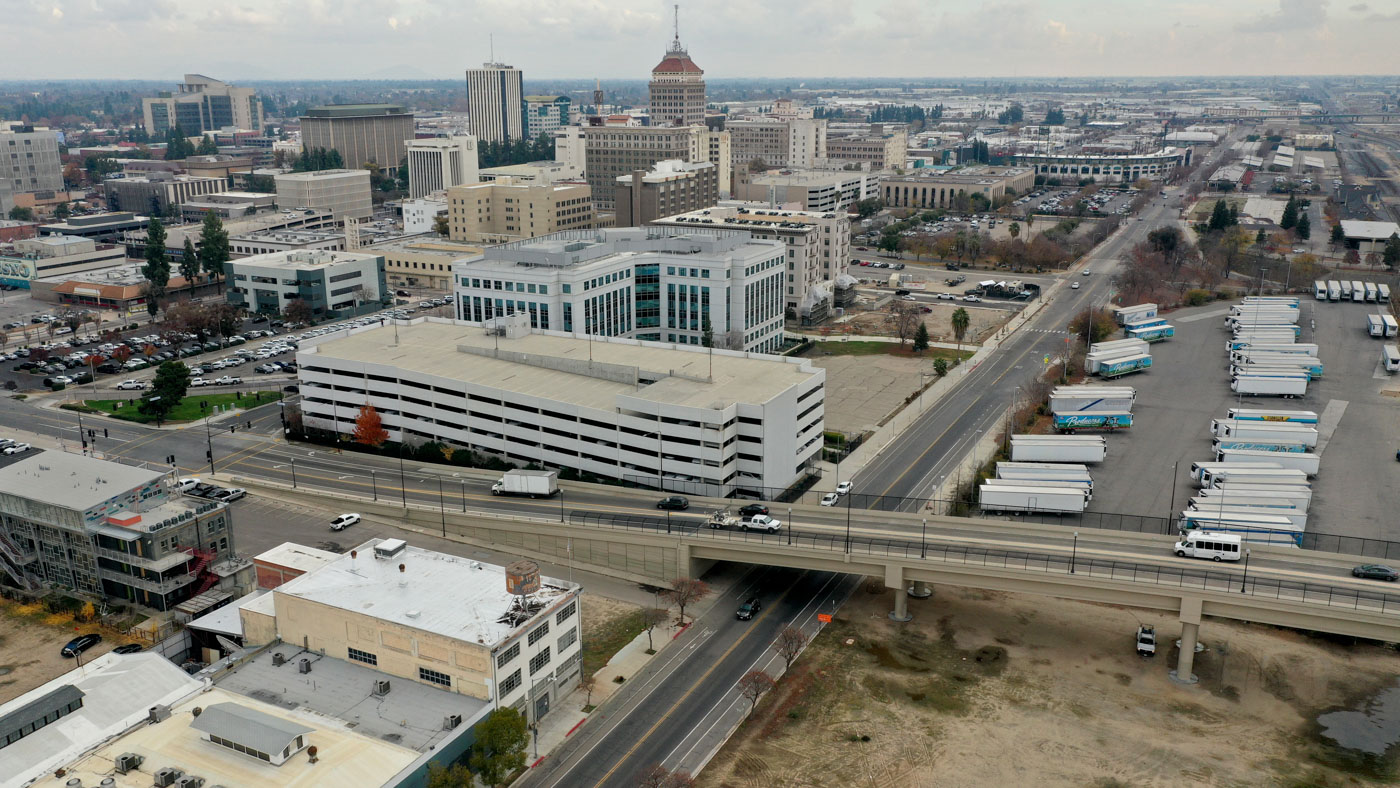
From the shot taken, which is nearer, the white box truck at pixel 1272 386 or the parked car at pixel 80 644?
the parked car at pixel 80 644

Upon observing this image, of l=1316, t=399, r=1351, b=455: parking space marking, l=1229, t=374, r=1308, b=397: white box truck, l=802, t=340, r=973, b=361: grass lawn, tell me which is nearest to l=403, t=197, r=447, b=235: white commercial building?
l=802, t=340, r=973, b=361: grass lawn

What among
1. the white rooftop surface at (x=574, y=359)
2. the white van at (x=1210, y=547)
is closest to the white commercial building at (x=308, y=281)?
the white rooftop surface at (x=574, y=359)

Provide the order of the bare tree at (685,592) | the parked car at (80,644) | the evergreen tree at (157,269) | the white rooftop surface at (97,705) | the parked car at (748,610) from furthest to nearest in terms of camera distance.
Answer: the evergreen tree at (157,269), the parked car at (748,610), the bare tree at (685,592), the parked car at (80,644), the white rooftop surface at (97,705)

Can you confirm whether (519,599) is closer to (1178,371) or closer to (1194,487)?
(1194,487)

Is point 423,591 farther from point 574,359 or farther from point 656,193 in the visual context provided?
point 656,193

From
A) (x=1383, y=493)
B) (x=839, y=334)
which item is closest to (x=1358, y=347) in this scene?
(x=1383, y=493)

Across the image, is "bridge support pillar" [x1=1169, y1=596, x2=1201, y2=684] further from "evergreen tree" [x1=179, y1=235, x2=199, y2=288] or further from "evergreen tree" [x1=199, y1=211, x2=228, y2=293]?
"evergreen tree" [x1=179, y1=235, x2=199, y2=288]

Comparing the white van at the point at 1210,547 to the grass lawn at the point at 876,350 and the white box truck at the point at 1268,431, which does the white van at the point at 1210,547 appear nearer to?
the white box truck at the point at 1268,431
